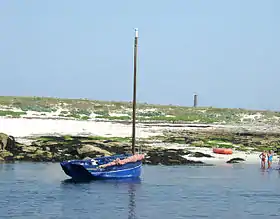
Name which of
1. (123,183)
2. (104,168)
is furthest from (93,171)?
(123,183)

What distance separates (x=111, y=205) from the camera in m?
34.2

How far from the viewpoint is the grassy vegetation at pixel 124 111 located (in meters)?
97.4

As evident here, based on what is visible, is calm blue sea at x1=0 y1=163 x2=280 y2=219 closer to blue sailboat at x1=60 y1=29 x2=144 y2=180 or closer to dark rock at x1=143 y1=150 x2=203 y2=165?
blue sailboat at x1=60 y1=29 x2=144 y2=180

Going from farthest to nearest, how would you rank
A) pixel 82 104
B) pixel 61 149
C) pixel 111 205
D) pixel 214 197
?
pixel 82 104 → pixel 61 149 → pixel 214 197 → pixel 111 205

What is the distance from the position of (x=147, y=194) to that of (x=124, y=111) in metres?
66.8

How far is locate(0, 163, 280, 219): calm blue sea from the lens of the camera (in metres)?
32.6

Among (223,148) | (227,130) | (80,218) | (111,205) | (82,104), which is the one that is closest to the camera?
(80,218)

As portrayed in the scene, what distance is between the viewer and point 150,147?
58.8 metres

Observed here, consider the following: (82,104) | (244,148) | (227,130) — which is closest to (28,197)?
(244,148)

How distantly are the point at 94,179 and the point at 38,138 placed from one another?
2161 centimetres

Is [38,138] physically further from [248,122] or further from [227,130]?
[248,122]

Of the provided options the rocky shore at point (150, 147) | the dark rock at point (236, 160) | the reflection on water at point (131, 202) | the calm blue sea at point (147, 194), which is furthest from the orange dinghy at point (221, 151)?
the reflection on water at point (131, 202)

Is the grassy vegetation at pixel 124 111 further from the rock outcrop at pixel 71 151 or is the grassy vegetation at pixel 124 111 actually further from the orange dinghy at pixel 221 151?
A: the orange dinghy at pixel 221 151

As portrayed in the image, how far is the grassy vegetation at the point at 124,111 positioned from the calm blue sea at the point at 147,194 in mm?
43175
